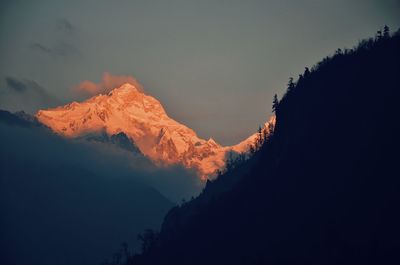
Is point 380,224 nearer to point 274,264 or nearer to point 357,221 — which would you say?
point 357,221

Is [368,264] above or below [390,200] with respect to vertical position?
below

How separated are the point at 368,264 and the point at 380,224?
13810mm

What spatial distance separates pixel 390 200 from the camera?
195375 millimetres

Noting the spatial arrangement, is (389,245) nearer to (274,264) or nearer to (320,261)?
A: (320,261)

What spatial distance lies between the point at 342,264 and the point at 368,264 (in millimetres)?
7287

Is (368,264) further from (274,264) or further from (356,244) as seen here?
(274,264)

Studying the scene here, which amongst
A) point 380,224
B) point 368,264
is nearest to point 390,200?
point 380,224

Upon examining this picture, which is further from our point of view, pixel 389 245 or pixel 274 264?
pixel 274 264

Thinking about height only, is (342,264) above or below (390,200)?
below

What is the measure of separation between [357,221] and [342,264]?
16066mm

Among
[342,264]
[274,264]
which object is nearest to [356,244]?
[342,264]

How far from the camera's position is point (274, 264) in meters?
199

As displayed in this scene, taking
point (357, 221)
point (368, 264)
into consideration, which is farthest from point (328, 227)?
point (368, 264)

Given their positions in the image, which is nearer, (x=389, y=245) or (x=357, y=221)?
(x=389, y=245)
